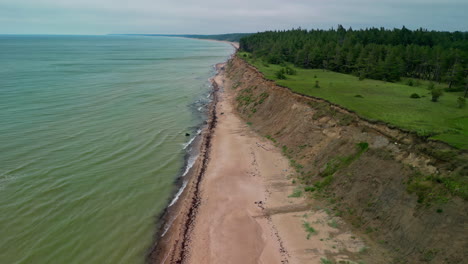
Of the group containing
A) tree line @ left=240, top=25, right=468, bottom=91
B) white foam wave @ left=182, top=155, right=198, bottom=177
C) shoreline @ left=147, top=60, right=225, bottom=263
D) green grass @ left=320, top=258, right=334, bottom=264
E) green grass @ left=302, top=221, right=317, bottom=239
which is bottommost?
shoreline @ left=147, top=60, right=225, bottom=263

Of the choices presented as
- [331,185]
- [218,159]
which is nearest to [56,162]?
[218,159]

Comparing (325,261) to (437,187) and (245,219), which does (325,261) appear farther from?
(437,187)

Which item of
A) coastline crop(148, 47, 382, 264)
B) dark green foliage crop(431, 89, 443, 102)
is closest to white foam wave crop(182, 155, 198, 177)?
coastline crop(148, 47, 382, 264)

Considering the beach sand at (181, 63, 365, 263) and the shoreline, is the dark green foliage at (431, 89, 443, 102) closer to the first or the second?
the beach sand at (181, 63, 365, 263)

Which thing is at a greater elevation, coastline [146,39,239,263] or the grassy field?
the grassy field

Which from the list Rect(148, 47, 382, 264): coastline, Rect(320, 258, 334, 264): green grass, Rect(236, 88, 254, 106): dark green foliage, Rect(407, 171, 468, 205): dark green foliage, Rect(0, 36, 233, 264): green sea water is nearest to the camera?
Rect(320, 258, 334, 264): green grass

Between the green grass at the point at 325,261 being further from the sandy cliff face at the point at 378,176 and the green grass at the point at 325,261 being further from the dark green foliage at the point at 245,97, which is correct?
the dark green foliage at the point at 245,97

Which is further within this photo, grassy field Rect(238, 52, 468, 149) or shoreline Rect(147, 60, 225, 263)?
grassy field Rect(238, 52, 468, 149)

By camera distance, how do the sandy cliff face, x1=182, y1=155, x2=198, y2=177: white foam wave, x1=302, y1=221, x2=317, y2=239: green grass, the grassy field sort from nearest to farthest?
the sandy cliff face < x1=302, y1=221, x2=317, y2=239: green grass < the grassy field < x1=182, y1=155, x2=198, y2=177: white foam wave
